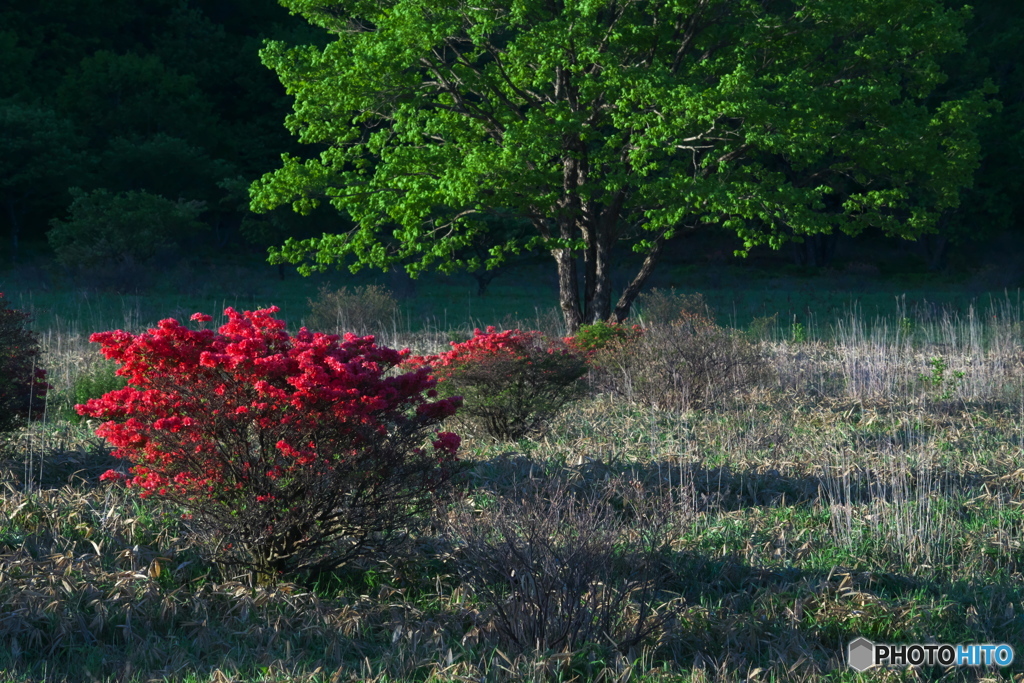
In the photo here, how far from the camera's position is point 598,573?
383 centimetres

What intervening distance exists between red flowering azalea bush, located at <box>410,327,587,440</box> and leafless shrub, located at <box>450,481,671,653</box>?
2973 mm

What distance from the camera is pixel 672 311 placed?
15391 mm

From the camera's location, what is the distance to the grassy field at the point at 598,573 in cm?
356

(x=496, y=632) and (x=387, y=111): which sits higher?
(x=387, y=111)

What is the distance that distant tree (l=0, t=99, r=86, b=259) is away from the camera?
94.1ft

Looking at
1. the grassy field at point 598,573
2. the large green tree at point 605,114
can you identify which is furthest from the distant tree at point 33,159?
the grassy field at point 598,573

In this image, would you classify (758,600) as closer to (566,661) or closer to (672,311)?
(566,661)

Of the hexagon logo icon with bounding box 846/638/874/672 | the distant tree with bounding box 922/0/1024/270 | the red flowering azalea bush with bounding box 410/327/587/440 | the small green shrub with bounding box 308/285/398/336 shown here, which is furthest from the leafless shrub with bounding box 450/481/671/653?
the distant tree with bounding box 922/0/1024/270

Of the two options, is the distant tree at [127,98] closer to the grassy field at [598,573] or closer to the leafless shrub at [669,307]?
the leafless shrub at [669,307]

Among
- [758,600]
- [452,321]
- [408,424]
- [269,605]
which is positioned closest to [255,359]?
[408,424]

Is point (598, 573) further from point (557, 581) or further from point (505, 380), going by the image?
point (505, 380)

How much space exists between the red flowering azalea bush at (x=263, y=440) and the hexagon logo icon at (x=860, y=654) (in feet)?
6.14

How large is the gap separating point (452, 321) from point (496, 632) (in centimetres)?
1601

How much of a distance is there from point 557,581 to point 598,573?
30 centimetres
